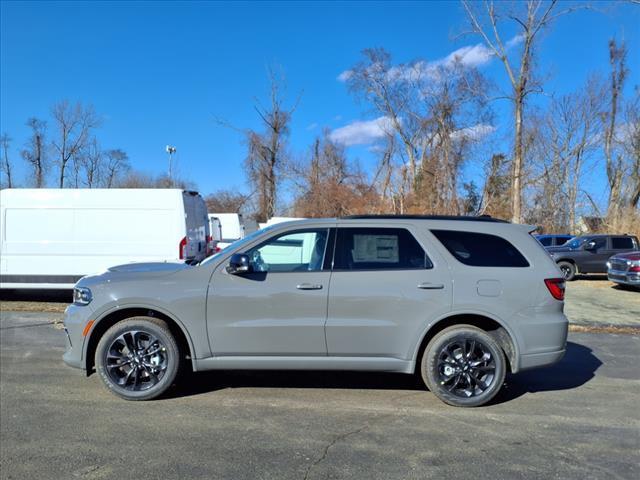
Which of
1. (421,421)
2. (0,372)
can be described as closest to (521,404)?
(421,421)

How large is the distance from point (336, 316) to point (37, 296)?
9956 mm

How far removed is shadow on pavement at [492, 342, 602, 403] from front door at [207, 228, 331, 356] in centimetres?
200

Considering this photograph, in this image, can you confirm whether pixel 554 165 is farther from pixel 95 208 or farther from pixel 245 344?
pixel 245 344

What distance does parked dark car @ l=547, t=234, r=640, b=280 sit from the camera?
18531mm

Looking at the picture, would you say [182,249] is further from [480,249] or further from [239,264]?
[480,249]

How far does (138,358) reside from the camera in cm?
465

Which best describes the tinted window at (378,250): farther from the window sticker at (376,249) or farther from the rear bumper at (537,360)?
the rear bumper at (537,360)

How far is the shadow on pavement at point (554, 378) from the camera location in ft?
16.9

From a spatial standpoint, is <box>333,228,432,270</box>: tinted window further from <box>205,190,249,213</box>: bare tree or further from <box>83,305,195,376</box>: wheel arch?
<box>205,190,249,213</box>: bare tree

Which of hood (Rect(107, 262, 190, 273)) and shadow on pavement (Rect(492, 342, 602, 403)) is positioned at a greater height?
hood (Rect(107, 262, 190, 273))

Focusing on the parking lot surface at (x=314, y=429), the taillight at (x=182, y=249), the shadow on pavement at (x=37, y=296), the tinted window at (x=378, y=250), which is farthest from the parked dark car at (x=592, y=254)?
the shadow on pavement at (x=37, y=296)

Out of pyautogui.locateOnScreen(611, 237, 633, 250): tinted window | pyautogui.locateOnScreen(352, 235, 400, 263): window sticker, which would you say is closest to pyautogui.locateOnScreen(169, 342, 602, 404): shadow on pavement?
pyautogui.locateOnScreen(352, 235, 400, 263): window sticker

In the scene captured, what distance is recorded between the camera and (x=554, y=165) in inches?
1427

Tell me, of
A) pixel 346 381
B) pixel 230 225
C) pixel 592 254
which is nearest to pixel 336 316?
pixel 346 381
